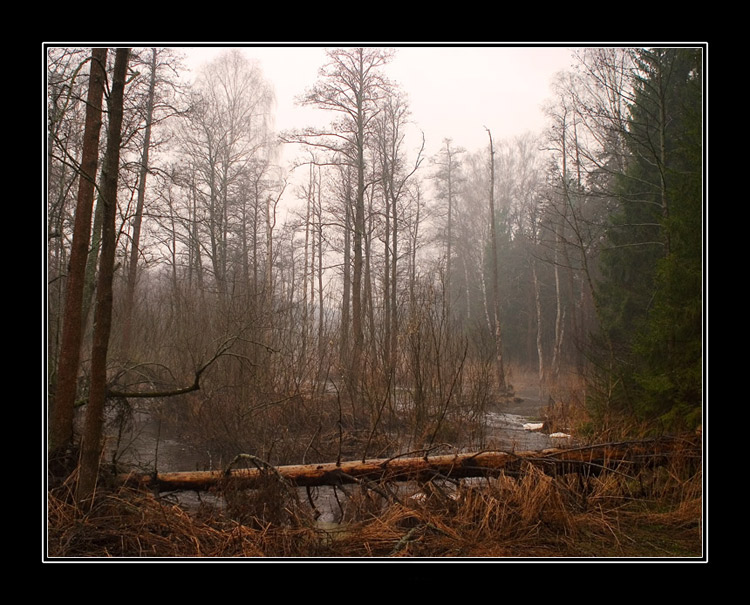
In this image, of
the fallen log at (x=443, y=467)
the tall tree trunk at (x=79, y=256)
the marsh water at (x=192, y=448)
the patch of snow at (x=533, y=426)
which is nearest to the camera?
the tall tree trunk at (x=79, y=256)

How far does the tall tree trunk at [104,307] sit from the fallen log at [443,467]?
30.8 inches

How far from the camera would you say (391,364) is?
7.95 m

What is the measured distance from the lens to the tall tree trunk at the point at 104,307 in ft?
12.5

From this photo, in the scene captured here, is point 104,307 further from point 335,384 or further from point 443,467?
point 335,384

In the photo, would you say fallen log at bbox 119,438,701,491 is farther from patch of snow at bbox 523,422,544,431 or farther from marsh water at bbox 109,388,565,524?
patch of snow at bbox 523,422,544,431

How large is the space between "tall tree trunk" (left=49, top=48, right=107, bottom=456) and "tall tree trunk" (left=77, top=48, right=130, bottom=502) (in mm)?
171

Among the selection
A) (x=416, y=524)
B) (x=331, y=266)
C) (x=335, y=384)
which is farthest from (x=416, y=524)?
(x=331, y=266)

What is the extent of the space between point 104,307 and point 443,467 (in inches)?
133

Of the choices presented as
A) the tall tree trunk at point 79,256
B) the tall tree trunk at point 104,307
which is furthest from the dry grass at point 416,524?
the tall tree trunk at point 79,256

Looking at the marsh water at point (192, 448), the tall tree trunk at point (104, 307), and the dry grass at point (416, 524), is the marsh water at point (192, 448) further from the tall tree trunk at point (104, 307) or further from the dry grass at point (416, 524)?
the tall tree trunk at point (104, 307)


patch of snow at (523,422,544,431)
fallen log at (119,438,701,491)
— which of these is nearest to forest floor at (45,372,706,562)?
fallen log at (119,438,701,491)
